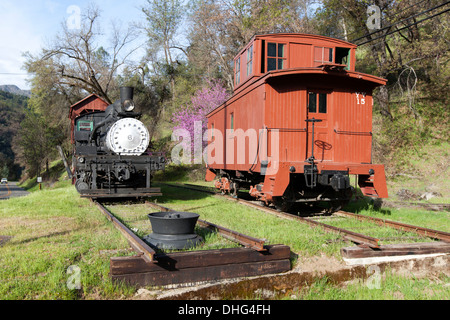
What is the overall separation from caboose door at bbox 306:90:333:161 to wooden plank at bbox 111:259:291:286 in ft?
14.1

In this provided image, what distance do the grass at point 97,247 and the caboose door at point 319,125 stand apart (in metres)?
1.80

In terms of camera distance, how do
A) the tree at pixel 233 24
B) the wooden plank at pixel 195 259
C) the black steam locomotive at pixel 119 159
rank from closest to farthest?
1. the wooden plank at pixel 195 259
2. the black steam locomotive at pixel 119 159
3. the tree at pixel 233 24

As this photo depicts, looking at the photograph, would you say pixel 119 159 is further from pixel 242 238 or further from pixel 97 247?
pixel 242 238

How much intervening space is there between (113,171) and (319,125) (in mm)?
5934

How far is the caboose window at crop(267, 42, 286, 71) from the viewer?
9242 millimetres

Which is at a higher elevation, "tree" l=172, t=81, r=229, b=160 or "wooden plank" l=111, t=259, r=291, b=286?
"tree" l=172, t=81, r=229, b=160

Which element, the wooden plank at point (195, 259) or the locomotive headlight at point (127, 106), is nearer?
the wooden plank at point (195, 259)

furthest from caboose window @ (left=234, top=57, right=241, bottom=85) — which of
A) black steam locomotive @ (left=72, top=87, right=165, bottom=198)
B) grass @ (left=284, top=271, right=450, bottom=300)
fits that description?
grass @ (left=284, top=271, right=450, bottom=300)

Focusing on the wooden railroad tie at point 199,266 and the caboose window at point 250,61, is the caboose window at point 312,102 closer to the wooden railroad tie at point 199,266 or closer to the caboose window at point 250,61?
the caboose window at point 250,61

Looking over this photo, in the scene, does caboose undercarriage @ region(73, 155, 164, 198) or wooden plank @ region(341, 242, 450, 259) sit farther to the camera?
caboose undercarriage @ region(73, 155, 164, 198)

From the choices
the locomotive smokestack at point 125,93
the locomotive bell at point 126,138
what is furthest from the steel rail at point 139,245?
the locomotive smokestack at point 125,93

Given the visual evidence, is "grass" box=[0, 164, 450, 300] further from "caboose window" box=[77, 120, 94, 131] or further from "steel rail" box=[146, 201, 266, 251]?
"caboose window" box=[77, 120, 94, 131]

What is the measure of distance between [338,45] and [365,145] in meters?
2.94

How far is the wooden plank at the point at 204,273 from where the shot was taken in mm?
3770
